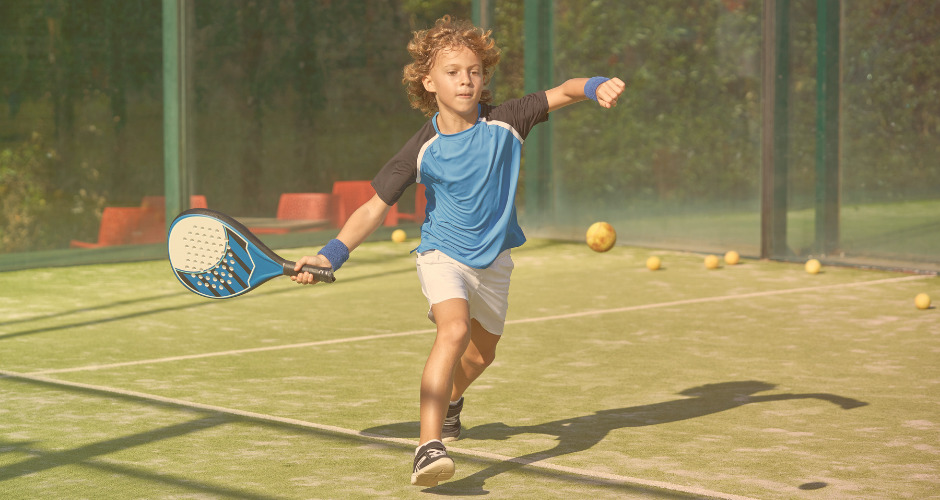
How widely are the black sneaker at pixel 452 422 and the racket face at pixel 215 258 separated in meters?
0.93

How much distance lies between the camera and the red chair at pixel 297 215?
1317 centimetres

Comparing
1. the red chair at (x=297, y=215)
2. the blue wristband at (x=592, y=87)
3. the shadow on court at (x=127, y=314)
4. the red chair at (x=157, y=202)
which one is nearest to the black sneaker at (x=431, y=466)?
the blue wristband at (x=592, y=87)

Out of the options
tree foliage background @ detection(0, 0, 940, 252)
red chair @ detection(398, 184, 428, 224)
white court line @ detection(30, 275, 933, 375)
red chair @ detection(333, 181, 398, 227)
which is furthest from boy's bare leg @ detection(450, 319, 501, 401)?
red chair @ detection(398, 184, 428, 224)

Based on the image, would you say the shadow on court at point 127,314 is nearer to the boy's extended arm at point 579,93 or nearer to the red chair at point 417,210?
the red chair at point 417,210

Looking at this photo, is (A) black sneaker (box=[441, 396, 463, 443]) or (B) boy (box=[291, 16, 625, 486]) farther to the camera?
(A) black sneaker (box=[441, 396, 463, 443])

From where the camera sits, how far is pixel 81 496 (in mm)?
4754

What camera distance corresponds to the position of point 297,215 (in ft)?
43.8

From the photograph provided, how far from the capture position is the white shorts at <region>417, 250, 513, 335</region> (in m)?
4.98

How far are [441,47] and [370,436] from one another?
1.61 meters

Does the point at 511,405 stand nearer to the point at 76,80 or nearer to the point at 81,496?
the point at 81,496

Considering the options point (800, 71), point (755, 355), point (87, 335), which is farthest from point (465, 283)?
point (800, 71)

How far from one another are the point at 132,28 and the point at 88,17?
1.35 ft

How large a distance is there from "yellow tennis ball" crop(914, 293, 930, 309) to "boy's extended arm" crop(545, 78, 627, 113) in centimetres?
476

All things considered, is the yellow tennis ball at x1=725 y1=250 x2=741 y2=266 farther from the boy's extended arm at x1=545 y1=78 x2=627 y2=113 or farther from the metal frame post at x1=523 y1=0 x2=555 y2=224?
the boy's extended arm at x1=545 y1=78 x2=627 y2=113
